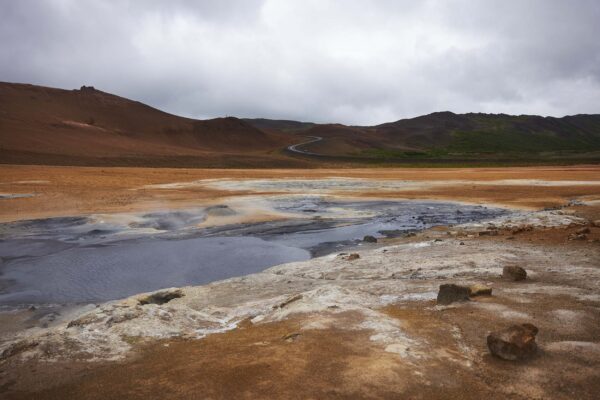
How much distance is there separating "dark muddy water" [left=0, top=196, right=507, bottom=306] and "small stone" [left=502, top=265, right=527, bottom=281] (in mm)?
5560

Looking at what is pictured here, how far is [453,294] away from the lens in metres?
6.78

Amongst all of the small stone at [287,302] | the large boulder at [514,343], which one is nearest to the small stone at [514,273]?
the large boulder at [514,343]

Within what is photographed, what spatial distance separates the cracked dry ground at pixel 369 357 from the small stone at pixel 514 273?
0.14 m

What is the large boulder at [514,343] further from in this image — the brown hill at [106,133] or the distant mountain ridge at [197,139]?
the distant mountain ridge at [197,139]

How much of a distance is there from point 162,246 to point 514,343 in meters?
11.0

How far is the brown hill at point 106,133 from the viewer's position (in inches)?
2137

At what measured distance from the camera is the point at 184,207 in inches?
822

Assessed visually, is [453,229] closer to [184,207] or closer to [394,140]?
[184,207]

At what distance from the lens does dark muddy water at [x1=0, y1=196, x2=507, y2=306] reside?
413 inches

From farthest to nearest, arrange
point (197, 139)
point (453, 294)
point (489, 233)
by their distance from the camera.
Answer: point (197, 139) < point (489, 233) < point (453, 294)

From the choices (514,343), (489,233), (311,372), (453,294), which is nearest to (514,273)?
(453,294)

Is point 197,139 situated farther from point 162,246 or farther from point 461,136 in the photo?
point 461,136

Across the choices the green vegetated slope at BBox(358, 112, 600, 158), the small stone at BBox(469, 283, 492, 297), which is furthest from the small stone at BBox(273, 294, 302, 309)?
the green vegetated slope at BBox(358, 112, 600, 158)

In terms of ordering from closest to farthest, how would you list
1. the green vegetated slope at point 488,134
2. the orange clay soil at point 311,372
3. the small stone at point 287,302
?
the orange clay soil at point 311,372, the small stone at point 287,302, the green vegetated slope at point 488,134
